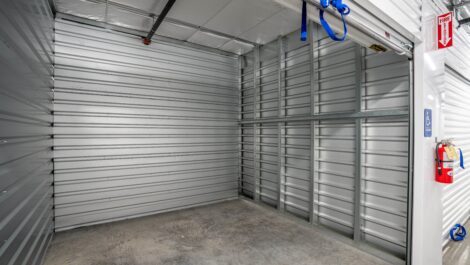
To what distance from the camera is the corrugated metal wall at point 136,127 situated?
4.02 meters

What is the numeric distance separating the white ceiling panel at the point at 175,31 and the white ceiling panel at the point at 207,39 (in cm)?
14

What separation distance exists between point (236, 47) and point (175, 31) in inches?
60.9

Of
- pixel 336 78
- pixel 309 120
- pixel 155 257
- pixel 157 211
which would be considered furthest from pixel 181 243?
pixel 336 78

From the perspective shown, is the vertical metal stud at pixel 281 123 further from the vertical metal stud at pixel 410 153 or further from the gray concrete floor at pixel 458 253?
the gray concrete floor at pixel 458 253

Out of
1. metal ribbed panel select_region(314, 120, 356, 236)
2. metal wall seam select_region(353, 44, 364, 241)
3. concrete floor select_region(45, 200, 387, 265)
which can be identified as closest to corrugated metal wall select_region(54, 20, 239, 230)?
concrete floor select_region(45, 200, 387, 265)

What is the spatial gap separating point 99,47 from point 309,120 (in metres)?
4.26

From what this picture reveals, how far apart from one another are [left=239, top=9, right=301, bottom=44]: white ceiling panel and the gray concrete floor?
437cm

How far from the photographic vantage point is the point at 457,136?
377cm

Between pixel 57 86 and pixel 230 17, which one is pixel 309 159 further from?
pixel 57 86

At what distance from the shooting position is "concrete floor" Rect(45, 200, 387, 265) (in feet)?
10.1

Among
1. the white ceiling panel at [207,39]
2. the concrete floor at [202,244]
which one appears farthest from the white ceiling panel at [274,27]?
the concrete floor at [202,244]

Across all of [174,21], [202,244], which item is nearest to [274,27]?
[174,21]

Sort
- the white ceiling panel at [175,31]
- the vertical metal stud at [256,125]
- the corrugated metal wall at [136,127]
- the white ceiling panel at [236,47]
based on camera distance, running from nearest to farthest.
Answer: the corrugated metal wall at [136,127] → the white ceiling panel at [175,31] → the white ceiling panel at [236,47] → the vertical metal stud at [256,125]

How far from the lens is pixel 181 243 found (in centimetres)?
353
